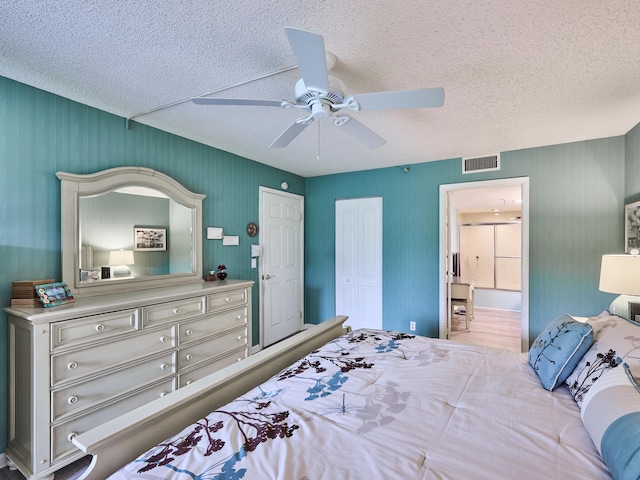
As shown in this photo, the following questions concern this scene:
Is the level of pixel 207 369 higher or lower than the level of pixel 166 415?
lower

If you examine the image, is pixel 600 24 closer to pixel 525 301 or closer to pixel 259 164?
pixel 525 301

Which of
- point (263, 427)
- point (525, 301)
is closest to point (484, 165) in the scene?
point (525, 301)

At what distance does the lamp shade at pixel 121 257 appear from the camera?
8.13ft

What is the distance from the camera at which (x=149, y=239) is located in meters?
2.75

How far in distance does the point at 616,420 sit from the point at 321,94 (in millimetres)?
1711

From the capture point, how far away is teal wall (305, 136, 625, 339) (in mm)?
3061

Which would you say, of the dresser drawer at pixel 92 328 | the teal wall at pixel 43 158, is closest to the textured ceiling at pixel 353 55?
the teal wall at pixel 43 158

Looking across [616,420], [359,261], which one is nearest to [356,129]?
[616,420]

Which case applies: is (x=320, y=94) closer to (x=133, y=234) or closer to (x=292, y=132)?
(x=292, y=132)

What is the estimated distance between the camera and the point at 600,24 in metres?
1.46

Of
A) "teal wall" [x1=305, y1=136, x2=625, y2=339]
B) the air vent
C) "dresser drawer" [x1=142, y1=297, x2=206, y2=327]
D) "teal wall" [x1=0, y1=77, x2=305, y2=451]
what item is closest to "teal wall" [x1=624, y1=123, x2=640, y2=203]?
"teal wall" [x1=305, y1=136, x2=625, y2=339]

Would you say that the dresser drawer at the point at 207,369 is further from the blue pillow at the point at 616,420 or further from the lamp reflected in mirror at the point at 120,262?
the blue pillow at the point at 616,420

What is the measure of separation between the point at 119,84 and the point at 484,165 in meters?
3.65

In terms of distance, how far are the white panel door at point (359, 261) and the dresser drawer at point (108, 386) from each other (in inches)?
105
